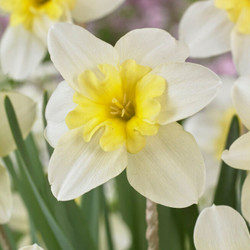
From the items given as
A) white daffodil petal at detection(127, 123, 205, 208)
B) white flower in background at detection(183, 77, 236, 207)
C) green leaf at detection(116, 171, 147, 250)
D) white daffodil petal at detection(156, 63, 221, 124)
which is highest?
white daffodil petal at detection(156, 63, 221, 124)

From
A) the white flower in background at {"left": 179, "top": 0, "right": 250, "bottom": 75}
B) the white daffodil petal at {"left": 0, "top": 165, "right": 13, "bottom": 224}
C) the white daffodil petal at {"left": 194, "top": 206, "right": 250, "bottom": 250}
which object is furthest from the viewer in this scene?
the white flower in background at {"left": 179, "top": 0, "right": 250, "bottom": 75}

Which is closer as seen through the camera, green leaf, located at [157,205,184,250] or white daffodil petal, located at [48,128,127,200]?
white daffodil petal, located at [48,128,127,200]

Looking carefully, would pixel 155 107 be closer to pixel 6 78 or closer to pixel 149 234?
pixel 149 234

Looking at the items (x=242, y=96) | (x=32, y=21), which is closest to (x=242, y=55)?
(x=242, y=96)

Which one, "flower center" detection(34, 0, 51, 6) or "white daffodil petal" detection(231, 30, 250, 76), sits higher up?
"flower center" detection(34, 0, 51, 6)

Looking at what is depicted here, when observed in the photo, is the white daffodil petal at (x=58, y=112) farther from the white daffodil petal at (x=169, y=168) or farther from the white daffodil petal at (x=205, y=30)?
the white daffodil petal at (x=205, y=30)

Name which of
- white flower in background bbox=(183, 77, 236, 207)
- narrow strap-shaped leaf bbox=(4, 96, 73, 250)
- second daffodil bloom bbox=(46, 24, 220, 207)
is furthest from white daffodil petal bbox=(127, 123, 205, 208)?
white flower in background bbox=(183, 77, 236, 207)

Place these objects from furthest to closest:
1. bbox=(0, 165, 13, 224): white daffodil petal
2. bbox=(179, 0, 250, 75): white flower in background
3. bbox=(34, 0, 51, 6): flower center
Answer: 1. bbox=(34, 0, 51, 6): flower center
2. bbox=(179, 0, 250, 75): white flower in background
3. bbox=(0, 165, 13, 224): white daffodil petal

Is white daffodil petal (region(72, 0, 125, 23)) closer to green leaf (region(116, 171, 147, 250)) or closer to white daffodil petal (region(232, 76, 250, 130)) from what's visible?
green leaf (region(116, 171, 147, 250))
